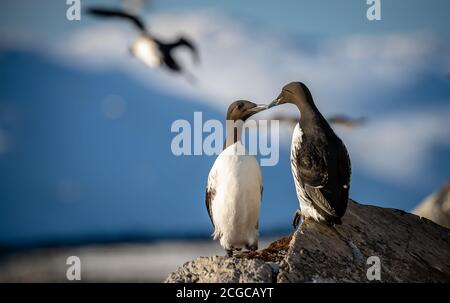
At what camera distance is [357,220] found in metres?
5.47

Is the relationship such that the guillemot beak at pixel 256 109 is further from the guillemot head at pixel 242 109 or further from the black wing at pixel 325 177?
the black wing at pixel 325 177

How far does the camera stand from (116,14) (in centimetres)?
966

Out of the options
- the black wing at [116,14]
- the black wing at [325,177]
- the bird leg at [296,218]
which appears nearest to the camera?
the black wing at [325,177]


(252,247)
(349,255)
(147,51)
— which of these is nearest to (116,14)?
(147,51)

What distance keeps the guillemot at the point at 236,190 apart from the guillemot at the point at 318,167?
0.38 meters

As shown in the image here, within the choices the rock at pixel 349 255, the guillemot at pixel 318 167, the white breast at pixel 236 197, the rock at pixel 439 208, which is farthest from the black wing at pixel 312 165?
the rock at pixel 439 208

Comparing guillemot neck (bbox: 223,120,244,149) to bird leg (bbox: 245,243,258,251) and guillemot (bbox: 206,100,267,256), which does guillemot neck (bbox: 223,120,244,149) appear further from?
bird leg (bbox: 245,243,258,251)

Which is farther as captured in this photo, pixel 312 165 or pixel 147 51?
pixel 147 51

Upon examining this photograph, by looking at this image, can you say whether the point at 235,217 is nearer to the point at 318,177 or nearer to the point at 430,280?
the point at 318,177

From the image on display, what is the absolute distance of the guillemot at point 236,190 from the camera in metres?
5.50

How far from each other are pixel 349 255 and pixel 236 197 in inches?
42.5

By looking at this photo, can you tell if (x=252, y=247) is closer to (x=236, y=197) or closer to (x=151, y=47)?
(x=236, y=197)
